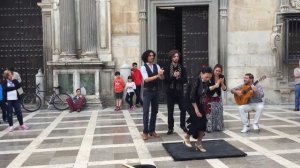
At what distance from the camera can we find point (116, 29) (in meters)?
14.2

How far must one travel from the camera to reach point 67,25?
45.6 ft

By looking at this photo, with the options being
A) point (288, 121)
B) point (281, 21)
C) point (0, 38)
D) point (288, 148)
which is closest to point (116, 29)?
point (0, 38)

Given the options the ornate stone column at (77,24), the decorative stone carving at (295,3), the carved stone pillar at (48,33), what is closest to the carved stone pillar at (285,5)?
the decorative stone carving at (295,3)

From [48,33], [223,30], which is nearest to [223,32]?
[223,30]

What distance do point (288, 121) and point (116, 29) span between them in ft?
22.5

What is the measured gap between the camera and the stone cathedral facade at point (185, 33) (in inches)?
549

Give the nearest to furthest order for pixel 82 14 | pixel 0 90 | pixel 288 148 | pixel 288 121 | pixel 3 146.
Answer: pixel 288 148
pixel 3 146
pixel 288 121
pixel 0 90
pixel 82 14

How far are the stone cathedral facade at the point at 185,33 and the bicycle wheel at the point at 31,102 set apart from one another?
81 cm

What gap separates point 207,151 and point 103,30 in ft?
26.8

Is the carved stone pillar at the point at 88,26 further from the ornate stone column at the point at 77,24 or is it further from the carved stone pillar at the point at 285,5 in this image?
the carved stone pillar at the point at 285,5

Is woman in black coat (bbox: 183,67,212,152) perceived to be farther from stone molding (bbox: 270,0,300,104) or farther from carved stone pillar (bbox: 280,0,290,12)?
carved stone pillar (bbox: 280,0,290,12)

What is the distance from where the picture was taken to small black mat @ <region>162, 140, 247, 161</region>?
6.70 m

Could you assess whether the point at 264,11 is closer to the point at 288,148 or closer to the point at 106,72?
the point at 106,72

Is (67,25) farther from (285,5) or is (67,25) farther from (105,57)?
(285,5)
